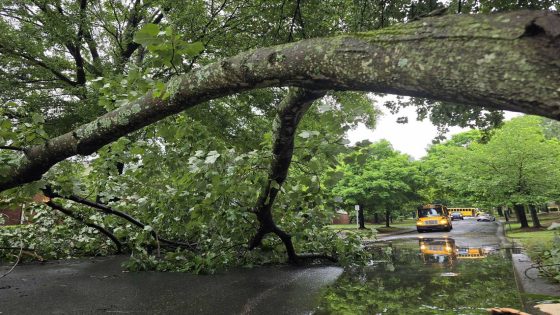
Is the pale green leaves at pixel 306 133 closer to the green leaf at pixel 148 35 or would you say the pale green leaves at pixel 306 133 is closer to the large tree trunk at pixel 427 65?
the large tree trunk at pixel 427 65

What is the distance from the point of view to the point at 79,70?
14844 millimetres

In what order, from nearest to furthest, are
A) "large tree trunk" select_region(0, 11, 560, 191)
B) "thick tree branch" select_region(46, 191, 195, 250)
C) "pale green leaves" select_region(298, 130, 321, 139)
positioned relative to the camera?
"large tree trunk" select_region(0, 11, 560, 191) → "pale green leaves" select_region(298, 130, 321, 139) → "thick tree branch" select_region(46, 191, 195, 250)

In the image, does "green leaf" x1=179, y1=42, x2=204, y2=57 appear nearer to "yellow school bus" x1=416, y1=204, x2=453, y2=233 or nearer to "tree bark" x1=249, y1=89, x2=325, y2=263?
"tree bark" x1=249, y1=89, x2=325, y2=263

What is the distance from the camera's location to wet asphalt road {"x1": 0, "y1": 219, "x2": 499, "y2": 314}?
473cm

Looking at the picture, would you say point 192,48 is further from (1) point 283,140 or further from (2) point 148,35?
(1) point 283,140

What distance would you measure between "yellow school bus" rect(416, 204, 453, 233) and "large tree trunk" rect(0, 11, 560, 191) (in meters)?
25.3

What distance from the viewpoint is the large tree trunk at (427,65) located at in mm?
1352

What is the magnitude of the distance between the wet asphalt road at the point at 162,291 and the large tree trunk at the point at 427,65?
10.3 feet

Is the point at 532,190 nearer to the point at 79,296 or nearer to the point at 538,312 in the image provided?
the point at 538,312

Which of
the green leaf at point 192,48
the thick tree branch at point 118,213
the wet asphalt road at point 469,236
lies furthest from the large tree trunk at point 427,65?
the wet asphalt road at point 469,236

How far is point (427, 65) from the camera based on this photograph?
5.43 ft

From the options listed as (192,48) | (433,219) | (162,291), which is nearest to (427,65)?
(192,48)

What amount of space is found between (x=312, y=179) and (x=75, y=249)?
9602 millimetres

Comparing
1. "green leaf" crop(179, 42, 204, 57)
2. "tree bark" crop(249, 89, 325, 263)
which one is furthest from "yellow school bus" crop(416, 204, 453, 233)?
"green leaf" crop(179, 42, 204, 57)
